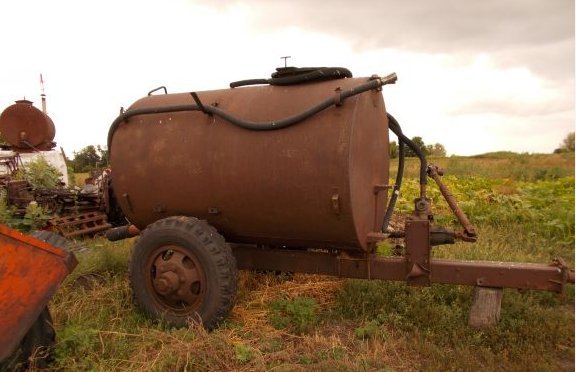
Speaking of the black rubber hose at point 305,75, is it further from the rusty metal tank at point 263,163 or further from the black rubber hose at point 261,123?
the black rubber hose at point 261,123

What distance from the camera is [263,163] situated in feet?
12.7

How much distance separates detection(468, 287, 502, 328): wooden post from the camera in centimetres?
395

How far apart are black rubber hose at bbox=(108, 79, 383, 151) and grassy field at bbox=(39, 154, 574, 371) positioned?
1.50 meters

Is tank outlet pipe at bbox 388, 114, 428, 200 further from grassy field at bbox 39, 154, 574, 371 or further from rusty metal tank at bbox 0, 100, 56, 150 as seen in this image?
rusty metal tank at bbox 0, 100, 56, 150

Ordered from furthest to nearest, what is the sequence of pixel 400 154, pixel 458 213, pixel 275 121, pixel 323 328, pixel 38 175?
pixel 38 175, pixel 400 154, pixel 458 213, pixel 323 328, pixel 275 121

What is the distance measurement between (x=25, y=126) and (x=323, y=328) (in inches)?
427

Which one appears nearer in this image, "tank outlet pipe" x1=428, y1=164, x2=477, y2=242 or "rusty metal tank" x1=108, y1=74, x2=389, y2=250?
"rusty metal tank" x1=108, y1=74, x2=389, y2=250

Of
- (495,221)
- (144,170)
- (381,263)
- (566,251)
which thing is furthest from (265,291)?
(495,221)

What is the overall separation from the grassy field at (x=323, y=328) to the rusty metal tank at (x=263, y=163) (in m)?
0.76

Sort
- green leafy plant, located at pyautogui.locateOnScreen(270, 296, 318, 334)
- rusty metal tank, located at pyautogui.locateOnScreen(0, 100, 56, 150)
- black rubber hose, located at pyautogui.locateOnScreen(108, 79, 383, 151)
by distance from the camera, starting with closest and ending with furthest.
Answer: black rubber hose, located at pyautogui.locateOnScreen(108, 79, 383, 151) < green leafy plant, located at pyautogui.locateOnScreen(270, 296, 318, 334) < rusty metal tank, located at pyautogui.locateOnScreen(0, 100, 56, 150)

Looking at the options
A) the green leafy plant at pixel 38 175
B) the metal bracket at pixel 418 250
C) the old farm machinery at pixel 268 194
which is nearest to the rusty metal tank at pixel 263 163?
the old farm machinery at pixel 268 194

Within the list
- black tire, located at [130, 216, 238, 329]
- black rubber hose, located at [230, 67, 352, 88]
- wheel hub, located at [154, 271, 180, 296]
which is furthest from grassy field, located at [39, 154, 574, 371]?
black rubber hose, located at [230, 67, 352, 88]

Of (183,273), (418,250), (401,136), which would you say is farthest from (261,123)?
(418,250)

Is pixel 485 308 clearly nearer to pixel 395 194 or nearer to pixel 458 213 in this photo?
pixel 458 213
